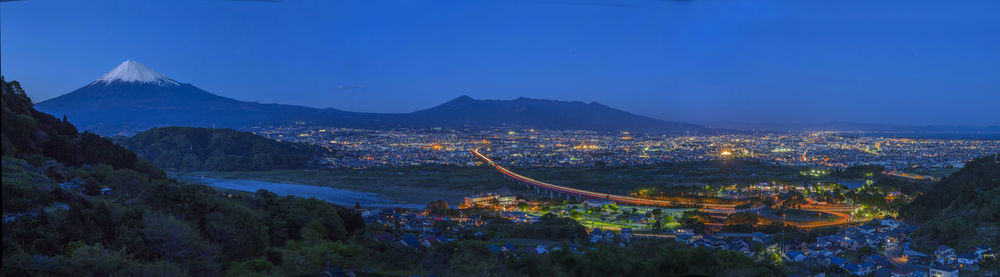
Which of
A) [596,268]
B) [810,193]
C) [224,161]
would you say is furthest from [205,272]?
[224,161]

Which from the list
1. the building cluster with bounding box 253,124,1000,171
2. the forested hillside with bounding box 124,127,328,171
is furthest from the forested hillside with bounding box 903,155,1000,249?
the forested hillside with bounding box 124,127,328,171

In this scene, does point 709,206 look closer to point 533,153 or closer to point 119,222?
point 119,222

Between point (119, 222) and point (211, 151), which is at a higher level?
point (119, 222)

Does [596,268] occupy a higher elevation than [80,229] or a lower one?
lower

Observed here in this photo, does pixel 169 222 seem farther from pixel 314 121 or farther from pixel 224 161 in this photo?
pixel 314 121

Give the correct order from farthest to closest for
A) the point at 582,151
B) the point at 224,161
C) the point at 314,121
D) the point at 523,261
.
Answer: the point at 314,121 < the point at 582,151 < the point at 224,161 < the point at 523,261

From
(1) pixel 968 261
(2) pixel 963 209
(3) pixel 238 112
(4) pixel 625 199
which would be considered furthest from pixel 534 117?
(1) pixel 968 261
